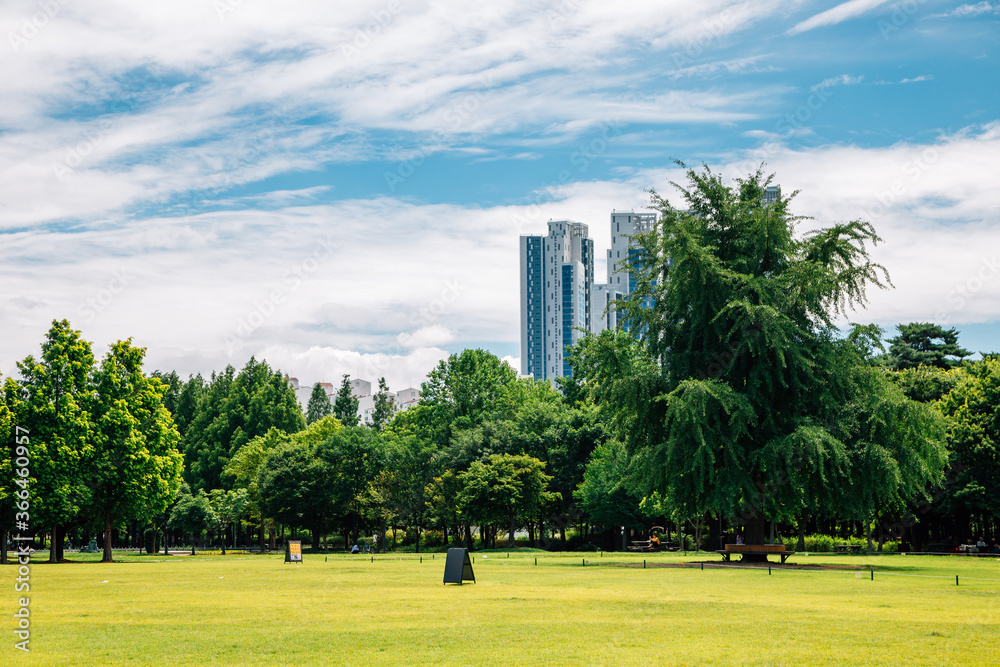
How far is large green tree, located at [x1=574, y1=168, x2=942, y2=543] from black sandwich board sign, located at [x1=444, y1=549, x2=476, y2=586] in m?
12.8

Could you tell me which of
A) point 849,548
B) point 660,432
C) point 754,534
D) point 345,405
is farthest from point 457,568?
point 345,405

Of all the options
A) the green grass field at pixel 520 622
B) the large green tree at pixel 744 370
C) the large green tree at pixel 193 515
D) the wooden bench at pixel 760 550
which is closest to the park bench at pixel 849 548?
the large green tree at pixel 744 370

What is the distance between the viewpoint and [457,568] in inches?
1077

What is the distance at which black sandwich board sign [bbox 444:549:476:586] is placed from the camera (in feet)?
89.1

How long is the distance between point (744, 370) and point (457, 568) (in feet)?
62.9

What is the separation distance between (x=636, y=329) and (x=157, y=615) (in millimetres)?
28779

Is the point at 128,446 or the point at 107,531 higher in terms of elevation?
the point at 128,446

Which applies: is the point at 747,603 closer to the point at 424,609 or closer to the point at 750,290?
the point at 424,609

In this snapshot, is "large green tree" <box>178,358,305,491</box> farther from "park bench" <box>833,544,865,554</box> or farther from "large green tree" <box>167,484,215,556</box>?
"park bench" <box>833,544,865,554</box>

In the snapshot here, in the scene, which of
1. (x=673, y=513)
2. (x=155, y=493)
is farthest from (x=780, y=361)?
(x=155, y=493)

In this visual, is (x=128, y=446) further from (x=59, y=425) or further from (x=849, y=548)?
(x=849, y=548)

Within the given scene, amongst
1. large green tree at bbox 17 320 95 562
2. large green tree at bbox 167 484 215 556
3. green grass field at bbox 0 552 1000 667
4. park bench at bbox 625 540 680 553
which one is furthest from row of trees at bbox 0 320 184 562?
park bench at bbox 625 540 680 553

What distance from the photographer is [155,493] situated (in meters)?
59.4

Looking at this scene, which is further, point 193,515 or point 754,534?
point 193,515
